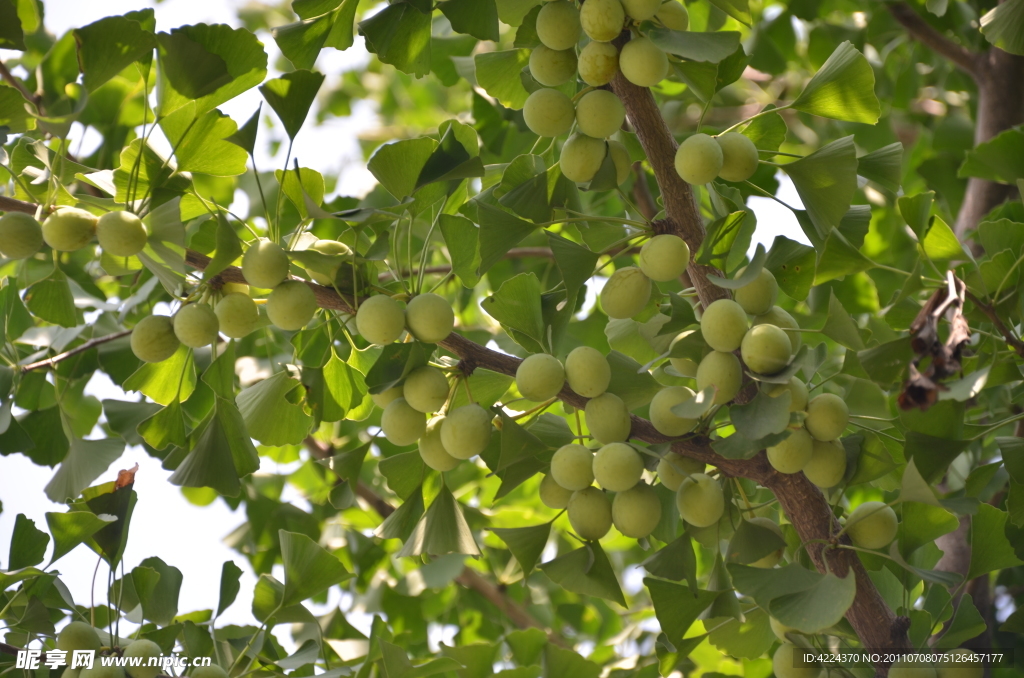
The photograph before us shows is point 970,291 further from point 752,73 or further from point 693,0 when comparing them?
point 752,73

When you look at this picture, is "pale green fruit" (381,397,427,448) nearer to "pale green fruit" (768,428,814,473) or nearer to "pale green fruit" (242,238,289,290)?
"pale green fruit" (242,238,289,290)

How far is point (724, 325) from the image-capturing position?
0.84m

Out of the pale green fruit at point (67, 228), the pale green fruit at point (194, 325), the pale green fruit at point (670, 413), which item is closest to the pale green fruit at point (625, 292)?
the pale green fruit at point (670, 413)

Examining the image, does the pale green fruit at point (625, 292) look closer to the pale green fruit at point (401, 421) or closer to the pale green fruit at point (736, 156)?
the pale green fruit at point (736, 156)

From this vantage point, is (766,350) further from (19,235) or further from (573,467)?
(19,235)

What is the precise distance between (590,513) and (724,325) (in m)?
0.27

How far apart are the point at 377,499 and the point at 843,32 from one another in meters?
1.61

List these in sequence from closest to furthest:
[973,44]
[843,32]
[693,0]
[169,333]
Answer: [169,333] → [693,0] → [973,44] → [843,32]

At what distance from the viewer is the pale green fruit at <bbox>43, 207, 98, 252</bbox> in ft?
2.63

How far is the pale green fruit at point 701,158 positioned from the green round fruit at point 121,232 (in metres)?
0.57

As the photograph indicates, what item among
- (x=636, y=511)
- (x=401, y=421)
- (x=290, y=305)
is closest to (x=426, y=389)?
(x=401, y=421)

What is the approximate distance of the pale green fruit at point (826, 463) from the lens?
904 mm

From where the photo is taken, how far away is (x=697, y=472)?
96 cm

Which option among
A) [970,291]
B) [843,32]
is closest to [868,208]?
[970,291]
